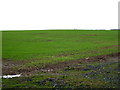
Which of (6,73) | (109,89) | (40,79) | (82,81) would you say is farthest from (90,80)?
(6,73)

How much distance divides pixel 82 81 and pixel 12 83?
6709 millimetres

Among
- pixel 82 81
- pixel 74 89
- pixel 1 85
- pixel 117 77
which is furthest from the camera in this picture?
pixel 117 77

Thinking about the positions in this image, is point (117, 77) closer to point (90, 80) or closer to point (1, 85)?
point (90, 80)

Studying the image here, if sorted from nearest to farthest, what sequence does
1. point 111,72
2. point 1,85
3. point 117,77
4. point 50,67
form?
point 1,85, point 117,77, point 111,72, point 50,67

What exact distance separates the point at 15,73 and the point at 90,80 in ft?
31.8

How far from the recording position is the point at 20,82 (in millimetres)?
20500

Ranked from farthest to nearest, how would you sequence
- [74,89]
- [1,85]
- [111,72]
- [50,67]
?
[50,67] < [111,72] < [1,85] < [74,89]

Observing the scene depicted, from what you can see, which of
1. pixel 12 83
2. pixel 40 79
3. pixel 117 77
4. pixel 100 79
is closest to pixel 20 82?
pixel 12 83

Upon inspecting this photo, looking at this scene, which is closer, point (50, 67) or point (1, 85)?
point (1, 85)

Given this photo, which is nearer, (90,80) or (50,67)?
(90,80)

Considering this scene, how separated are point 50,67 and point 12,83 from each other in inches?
397

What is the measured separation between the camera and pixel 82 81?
2067 cm

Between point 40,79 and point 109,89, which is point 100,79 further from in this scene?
point 40,79

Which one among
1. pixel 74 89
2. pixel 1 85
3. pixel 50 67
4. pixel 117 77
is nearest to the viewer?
pixel 74 89
